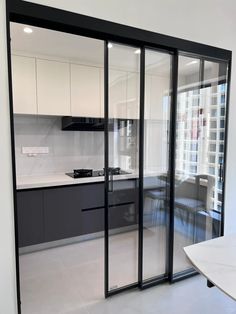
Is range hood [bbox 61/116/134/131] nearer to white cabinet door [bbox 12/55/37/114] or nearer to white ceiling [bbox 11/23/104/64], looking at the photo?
white cabinet door [bbox 12/55/37/114]

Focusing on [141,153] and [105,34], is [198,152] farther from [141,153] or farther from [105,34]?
[105,34]

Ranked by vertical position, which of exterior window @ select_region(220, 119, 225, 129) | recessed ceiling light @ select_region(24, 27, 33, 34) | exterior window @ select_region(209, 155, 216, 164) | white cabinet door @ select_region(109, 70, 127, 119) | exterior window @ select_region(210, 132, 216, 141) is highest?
recessed ceiling light @ select_region(24, 27, 33, 34)

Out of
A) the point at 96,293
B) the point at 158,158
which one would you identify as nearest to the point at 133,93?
the point at 158,158

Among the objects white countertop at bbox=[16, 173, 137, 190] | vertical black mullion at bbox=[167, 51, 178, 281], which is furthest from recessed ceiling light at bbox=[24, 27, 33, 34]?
white countertop at bbox=[16, 173, 137, 190]

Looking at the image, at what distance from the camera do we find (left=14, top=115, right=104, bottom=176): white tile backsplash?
11.1 ft

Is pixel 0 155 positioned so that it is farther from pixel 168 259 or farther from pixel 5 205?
pixel 168 259

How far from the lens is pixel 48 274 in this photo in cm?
261

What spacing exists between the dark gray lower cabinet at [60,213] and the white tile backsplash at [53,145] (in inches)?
24.5

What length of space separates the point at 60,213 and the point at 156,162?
1.51 metres

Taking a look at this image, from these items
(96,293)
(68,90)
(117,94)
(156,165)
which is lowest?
(96,293)

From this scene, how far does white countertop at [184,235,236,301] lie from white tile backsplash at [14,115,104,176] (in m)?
2.64

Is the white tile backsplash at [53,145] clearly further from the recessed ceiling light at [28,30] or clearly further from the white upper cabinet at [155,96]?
the white upper cabinet at [155,96]

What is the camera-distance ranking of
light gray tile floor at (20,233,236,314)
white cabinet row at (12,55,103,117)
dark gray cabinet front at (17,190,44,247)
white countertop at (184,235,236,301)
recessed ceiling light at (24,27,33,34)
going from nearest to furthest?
white countertop at (184,235,236,301) < light gray tile floor at (20,233,236,314) < recessed ceiling light at (24,27,33,34) < dark gray cabinet front at (17,190,44,247) < white cabinet row at (12,55,103,117)

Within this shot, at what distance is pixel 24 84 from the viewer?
9.86 feet
